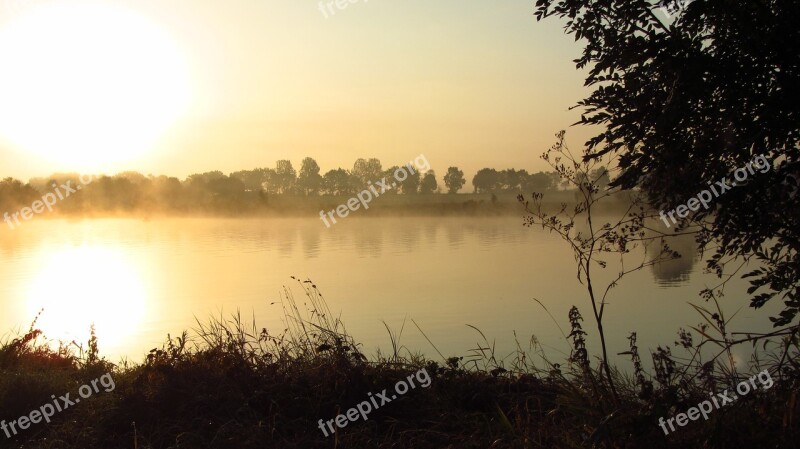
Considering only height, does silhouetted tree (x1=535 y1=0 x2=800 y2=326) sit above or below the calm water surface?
above

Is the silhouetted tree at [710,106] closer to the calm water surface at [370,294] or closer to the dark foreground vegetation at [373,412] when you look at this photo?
the dark foreground vegetation at [373,412]

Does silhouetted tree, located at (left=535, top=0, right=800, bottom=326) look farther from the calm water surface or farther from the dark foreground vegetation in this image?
the calm water surface

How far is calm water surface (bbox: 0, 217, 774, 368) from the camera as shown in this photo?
9.97 meters

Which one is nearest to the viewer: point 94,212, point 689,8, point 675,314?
point 689,8

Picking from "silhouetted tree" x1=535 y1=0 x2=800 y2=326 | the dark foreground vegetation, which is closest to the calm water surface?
the dark foreground vegetation

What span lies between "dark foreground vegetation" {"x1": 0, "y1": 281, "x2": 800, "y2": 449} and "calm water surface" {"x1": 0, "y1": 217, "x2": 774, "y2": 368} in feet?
7.92

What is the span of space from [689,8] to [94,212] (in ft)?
259

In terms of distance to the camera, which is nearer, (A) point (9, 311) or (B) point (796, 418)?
(B) point (796, 418)

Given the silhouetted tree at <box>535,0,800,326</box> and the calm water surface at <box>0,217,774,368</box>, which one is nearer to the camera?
the silhouetted tree at <box>535,0,800,326</box>

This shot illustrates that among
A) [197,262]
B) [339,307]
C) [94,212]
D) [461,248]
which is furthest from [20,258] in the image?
[94,212]

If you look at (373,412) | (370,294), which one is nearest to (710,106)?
(373,412)

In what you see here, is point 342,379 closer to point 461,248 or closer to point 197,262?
point 197,262

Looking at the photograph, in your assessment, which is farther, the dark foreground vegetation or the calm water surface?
the calm water surface

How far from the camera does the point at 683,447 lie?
3945 mm
